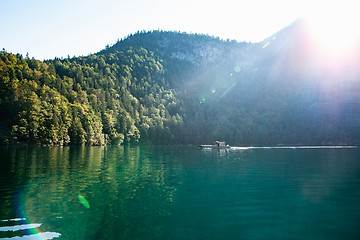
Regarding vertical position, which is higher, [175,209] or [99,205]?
[99,205]

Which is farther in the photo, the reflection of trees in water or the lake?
the reflection of trees in water

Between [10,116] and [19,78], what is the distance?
30.7 meters

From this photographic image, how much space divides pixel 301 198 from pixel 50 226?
21.3m

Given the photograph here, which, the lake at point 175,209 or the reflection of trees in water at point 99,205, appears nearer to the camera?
the lake at point 175,209

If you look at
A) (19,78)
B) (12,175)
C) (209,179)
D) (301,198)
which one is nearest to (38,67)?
(19,78)

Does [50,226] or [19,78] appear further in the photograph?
[19,78]

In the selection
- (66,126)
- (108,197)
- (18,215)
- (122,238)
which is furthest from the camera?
(66,126)

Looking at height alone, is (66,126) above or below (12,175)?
above

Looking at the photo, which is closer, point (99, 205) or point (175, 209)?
point (175, 209)

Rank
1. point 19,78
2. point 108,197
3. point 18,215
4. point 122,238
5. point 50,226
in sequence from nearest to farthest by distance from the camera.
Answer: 1. point 122,238
2. point 50,226
3. point 18,215
4. point 108,197
5. point 19,78

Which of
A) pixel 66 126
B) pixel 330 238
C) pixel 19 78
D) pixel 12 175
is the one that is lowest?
pixel 330 238

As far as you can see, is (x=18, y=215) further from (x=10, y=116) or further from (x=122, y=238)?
(x=10, y=116)

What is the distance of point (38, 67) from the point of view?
191500 mm

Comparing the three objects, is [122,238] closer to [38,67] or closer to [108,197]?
[108,197]
